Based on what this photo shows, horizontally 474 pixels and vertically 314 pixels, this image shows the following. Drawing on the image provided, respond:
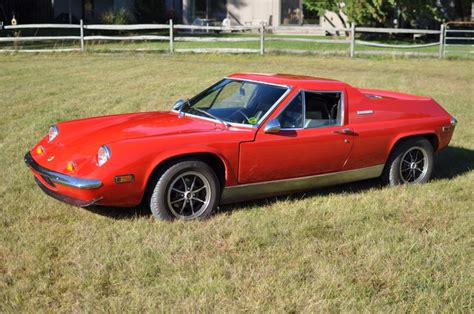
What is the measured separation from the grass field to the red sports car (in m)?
0.24

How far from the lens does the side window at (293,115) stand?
17.3 ft

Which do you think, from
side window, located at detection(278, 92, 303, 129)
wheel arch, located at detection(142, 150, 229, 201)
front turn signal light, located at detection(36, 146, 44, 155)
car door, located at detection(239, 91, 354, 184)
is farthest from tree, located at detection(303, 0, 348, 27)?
front turn signal light, located at detection(36, 146, 44, 155)

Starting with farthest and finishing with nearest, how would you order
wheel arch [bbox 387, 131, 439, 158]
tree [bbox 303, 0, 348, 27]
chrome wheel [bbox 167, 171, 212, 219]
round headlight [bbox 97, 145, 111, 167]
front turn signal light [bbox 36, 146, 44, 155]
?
tree [bbox 303, 0, 348, 27] → wheel arch [bbox 387, 131, 439, 158] → front turn signal light [bbox 36, 146, 44, 155] → chrome wheel [bbox 167, 171, 212, 219] → round headlight [bbox 97, 145, 111, 167]

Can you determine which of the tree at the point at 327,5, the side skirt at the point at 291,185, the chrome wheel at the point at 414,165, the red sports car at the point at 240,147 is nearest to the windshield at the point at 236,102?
the red sports car at the point at 240,147

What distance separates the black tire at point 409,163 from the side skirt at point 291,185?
141mm

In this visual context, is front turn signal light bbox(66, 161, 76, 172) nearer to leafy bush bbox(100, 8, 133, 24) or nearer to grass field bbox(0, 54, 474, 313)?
grass field bbox(0, 54, 474, 313)

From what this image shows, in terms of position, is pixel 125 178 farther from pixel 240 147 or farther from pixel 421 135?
pixel 421 135

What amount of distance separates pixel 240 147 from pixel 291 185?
2.38 feet

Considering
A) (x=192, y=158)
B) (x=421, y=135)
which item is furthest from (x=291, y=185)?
(x=421, y=135)

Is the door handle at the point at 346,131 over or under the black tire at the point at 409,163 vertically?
over

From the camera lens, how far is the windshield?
524cm

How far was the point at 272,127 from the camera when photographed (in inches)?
197

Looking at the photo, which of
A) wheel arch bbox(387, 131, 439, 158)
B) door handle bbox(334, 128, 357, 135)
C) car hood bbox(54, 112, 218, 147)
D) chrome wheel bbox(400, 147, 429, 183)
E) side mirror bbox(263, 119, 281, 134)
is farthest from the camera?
chrome wheel bbox(400, 147, 429, 183)

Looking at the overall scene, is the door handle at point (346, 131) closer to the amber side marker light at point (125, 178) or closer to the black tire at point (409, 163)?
the black tire at point (409, 163)
